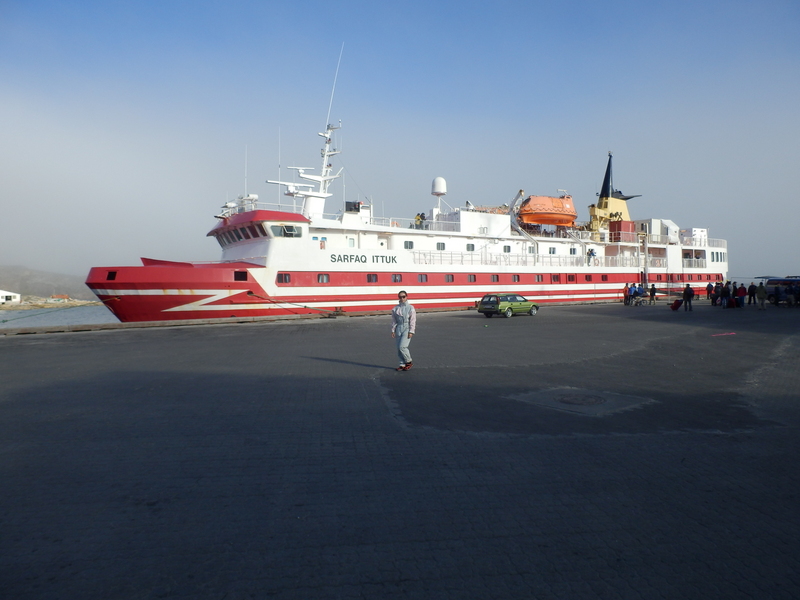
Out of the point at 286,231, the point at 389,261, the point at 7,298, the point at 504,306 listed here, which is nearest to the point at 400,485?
the point at 504,306

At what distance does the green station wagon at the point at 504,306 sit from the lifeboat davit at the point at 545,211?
467 inches

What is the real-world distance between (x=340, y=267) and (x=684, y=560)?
2469 centimetres

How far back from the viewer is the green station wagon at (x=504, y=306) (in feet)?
81.6

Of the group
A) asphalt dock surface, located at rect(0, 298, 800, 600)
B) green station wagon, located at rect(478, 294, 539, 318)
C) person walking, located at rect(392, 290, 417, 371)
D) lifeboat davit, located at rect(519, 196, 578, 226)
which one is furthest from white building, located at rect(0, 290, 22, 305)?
person walking, located at rect(392, 290, 417, 371)

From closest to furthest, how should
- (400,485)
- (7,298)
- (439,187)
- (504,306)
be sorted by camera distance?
(400,485) → (504,306) → (439,187) → (7,298)

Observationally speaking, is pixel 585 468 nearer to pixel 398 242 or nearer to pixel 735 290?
pixel 398 242

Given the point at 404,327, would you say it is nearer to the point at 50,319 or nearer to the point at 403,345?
the point at 403,345

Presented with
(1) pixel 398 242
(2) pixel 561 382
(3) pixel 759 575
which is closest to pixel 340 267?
(1) pixel 398 242

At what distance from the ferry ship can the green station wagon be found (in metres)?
5.84

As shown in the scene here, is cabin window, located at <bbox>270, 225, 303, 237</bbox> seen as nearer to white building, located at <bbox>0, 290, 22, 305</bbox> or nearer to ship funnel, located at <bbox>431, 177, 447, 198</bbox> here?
ship funnel, located at <bbox>431, 177, 447, 198</bbox>

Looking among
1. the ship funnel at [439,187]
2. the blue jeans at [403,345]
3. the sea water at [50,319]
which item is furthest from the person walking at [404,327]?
the ship funnel at [439,187]

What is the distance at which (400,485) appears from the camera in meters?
4.20

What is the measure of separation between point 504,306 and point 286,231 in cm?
1214

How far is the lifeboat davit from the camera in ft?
117
